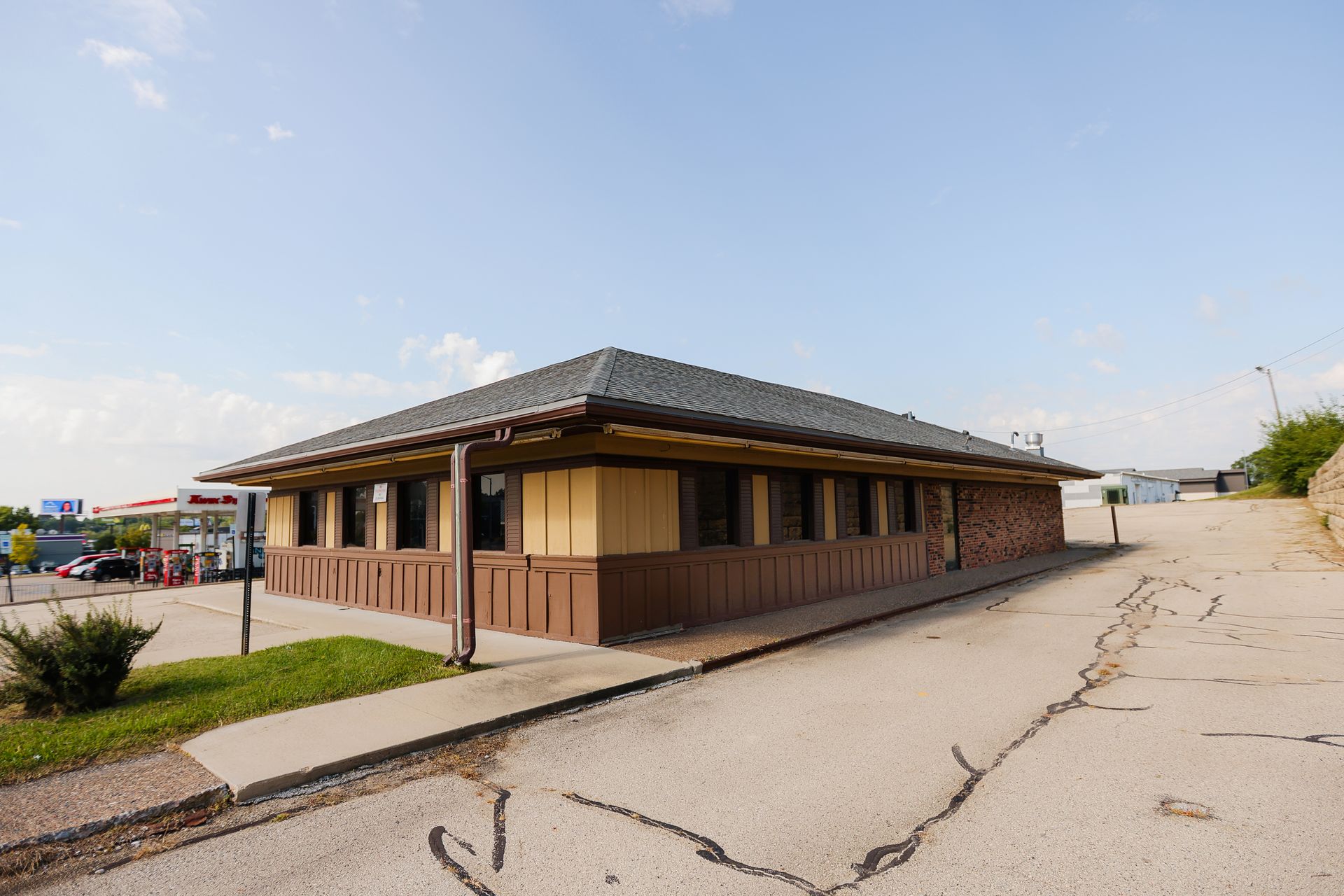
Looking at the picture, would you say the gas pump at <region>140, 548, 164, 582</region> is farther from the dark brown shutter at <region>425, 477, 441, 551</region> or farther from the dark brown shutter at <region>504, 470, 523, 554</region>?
the dark brown shutter at <region>504, 470, 523, 554</region>

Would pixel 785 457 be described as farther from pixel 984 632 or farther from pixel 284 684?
pixel 284 684

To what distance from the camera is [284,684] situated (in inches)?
283

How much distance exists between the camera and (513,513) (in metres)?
10.5

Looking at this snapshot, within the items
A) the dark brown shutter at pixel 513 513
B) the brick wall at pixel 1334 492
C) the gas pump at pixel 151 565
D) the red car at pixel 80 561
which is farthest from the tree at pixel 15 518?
the brick wall at pixel 1334 492

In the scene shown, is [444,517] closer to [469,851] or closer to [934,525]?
[469,851]

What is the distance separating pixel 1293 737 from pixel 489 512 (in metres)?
9.71

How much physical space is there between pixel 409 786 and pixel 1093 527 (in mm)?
38837

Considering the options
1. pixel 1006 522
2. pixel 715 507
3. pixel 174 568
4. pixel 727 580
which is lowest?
pixel 174 568

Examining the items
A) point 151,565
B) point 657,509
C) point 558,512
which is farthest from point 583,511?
point 151,565

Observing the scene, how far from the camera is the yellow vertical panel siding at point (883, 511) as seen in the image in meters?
15.4

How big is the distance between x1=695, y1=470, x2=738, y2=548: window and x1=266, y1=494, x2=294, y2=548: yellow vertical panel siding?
35.6 feet

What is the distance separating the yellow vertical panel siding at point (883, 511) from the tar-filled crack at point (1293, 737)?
996 cm

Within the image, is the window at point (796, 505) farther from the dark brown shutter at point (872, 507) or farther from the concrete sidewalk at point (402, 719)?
the concrete sidewalk at point (402, 719)

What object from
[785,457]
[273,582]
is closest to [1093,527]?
[785,457]
